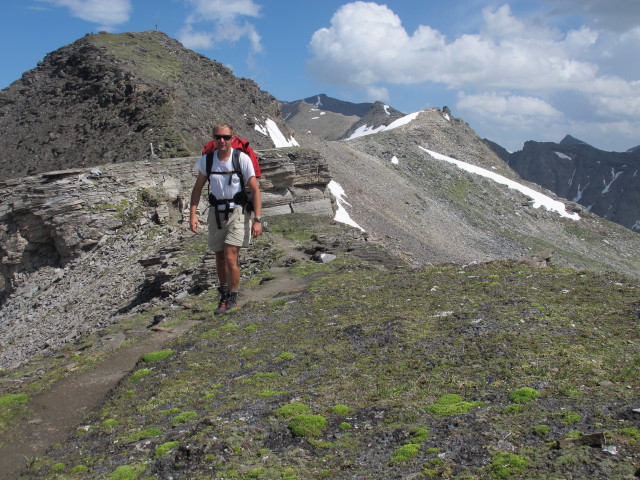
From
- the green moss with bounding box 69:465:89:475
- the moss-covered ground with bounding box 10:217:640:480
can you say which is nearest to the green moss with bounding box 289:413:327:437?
the moss-covered ground with bounding box 10:217:640:480

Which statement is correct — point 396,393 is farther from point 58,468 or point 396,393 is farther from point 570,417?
point 58,468

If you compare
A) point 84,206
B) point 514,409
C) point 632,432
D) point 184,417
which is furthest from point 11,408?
point 84,206

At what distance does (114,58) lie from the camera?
59.5m

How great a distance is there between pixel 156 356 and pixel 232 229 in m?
3.21

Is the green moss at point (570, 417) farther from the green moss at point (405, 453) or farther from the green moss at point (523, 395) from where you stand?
the green moss at point (405, 453)

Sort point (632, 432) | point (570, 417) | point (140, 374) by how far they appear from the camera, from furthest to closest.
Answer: point (140, 374) < point (570, 417) < point (632, 432)

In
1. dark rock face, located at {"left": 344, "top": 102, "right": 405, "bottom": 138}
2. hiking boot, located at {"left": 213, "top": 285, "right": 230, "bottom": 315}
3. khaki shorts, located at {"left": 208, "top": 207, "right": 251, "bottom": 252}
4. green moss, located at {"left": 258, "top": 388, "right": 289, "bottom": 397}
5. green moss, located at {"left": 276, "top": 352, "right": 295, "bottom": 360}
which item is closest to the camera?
green moss, located at {"left": 258, "top": 388, "right": 289, "bottom": 397}

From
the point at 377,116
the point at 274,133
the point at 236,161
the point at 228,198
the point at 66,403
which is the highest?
the point at 377,116

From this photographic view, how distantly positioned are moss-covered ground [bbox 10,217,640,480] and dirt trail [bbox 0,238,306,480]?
1.57 ft

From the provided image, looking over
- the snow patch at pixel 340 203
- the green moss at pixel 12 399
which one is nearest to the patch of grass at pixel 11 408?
the green moss at pixel 12 399

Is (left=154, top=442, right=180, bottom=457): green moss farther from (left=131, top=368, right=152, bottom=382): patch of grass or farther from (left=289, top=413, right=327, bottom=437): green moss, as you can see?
(left=131, top=368, right=152, bottom=382): patch of grass

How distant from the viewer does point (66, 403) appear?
32.9 ft

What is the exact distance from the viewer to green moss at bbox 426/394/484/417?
693 centimetres

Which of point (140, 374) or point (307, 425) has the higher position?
point (307, 425)
